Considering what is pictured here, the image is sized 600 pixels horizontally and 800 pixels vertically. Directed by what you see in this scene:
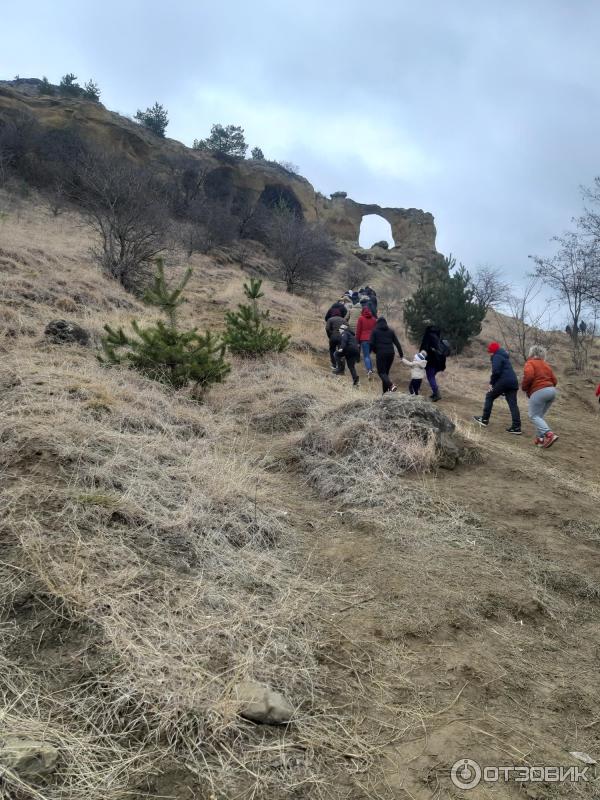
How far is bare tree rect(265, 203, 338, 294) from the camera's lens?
23672 mm

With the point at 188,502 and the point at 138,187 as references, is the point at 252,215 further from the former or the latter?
the point at 188,502

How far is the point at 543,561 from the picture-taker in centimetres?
364

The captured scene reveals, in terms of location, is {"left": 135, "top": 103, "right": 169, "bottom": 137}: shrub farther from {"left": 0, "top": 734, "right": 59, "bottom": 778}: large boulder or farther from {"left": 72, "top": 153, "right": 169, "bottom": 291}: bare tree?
{"left": 0, "top": 734, "right": 59, "bottom": 778}: large boulder

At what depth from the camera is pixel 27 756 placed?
1731 mm

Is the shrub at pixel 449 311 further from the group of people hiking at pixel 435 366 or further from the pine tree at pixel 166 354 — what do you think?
the pine tree at pixel 166 354

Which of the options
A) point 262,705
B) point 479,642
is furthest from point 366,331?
point 262,705

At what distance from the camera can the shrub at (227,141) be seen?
38.4m

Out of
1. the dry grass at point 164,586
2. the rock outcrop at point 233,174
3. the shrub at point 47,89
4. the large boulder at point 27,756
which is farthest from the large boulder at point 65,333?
the shrub at point 47,89

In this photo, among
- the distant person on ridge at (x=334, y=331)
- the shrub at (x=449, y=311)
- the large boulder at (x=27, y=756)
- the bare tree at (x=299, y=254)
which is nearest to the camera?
the large boulder at (x=27, y=756)

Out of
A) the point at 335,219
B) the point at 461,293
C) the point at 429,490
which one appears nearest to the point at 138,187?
the point at 461,293

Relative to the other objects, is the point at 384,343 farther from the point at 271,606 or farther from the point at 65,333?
the point at 271,606

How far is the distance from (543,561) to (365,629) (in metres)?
1.62
